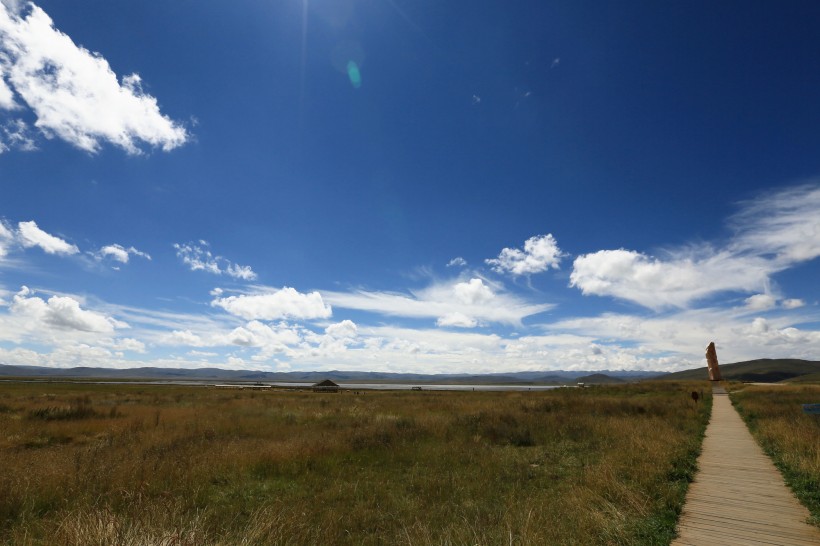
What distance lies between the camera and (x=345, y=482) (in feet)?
34.4

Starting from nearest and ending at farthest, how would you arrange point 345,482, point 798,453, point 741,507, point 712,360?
point 741,507, point 345,482, point 798,453, point 712,360

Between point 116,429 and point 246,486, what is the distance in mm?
11519

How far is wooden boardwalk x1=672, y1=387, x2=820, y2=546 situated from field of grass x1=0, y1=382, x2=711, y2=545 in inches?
15.1

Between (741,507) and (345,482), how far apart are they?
8694 millimetres

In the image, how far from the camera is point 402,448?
575 inches

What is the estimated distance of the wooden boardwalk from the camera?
249 inches

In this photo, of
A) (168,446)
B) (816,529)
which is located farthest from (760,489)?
(168,446)

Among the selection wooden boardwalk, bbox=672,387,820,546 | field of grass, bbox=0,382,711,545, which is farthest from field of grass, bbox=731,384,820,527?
field of grass, bbox=0,382,711,545

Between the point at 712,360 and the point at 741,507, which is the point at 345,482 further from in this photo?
the point at 712,360

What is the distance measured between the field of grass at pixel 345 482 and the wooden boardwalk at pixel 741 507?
0.38 meters

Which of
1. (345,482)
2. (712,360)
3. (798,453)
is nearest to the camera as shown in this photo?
(345,482)

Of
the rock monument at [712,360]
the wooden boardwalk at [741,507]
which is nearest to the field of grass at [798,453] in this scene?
the wooden boardwalk at [741,507]

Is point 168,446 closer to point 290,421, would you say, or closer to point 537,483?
point 290,421

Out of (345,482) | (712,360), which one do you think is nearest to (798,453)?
(345,482)
